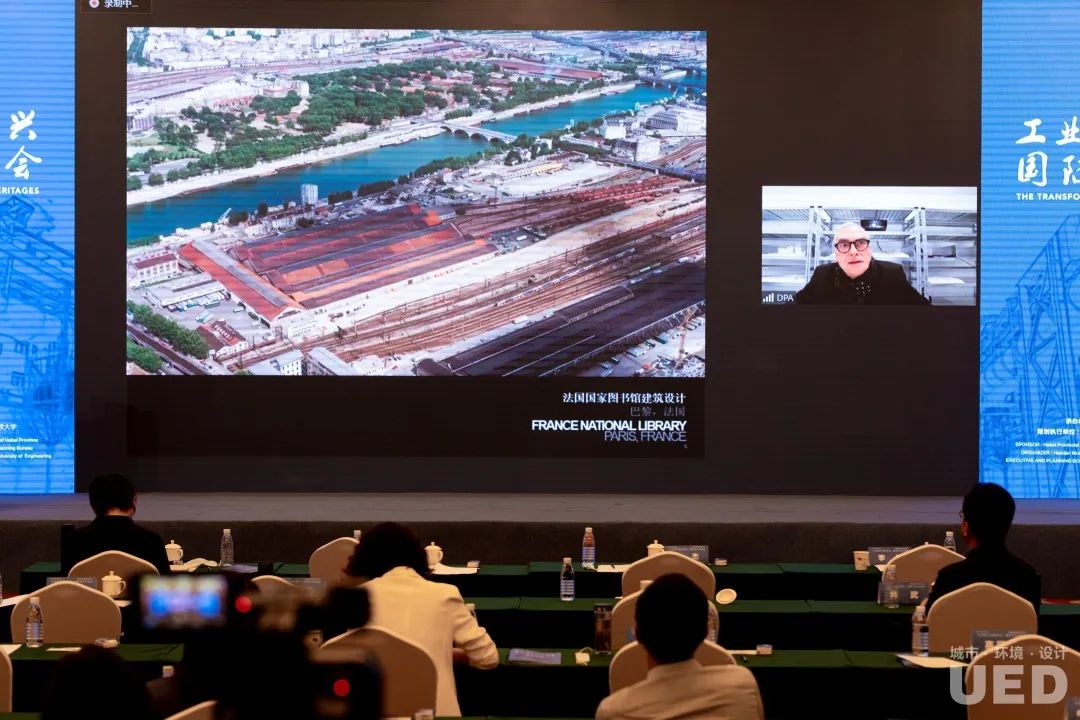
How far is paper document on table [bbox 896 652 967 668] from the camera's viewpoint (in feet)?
12.5

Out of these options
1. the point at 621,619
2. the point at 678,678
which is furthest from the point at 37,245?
the point at 678,678

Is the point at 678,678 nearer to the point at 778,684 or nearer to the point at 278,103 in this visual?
the point at 778,684

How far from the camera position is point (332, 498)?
27.9 ft

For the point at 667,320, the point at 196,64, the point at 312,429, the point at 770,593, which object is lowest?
the point at 770,593

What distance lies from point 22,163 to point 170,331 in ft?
5.23

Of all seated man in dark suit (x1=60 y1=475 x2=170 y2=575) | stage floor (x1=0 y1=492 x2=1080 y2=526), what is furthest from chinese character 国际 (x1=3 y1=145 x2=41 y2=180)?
seated man in dark suit (x1=60 y1=475 x2=170 y2=575)

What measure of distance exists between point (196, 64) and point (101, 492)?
439 centimetres

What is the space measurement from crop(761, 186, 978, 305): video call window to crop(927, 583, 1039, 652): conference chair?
4.68 meters

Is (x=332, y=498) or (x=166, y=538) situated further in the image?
(x=332, y=498)

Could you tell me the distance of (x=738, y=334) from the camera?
8.78 m

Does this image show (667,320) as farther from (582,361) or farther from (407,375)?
(407,375)

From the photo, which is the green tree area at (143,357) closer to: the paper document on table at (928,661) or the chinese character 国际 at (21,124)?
the chinese character 国际 at (21,124)

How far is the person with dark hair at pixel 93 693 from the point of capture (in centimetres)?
192

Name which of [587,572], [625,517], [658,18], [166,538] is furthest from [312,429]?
[658,18]
